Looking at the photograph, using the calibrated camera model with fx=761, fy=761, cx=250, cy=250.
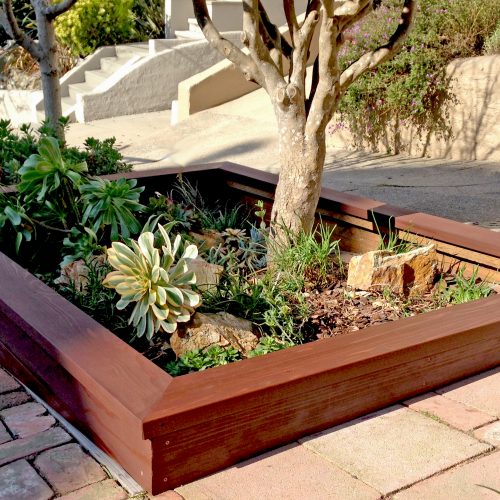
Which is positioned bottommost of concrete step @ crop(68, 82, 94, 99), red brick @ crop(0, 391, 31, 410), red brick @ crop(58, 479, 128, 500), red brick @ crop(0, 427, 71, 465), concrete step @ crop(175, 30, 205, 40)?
red brick @ crop(58, 479, 128, 500)

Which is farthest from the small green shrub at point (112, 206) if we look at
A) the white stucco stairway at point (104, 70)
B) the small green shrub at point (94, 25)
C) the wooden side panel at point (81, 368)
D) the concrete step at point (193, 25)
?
the concrete step at point (193, 25)

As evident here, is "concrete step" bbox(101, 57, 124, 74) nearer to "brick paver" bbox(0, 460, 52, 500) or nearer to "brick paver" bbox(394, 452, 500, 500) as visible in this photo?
"brick paver" bbox(0, 460, 52, 500)

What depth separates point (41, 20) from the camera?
650cm

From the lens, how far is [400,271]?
3889mm

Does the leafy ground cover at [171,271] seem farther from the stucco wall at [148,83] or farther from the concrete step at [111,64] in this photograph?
the concrete step at [111,64]

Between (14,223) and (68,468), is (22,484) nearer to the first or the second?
(68,468)

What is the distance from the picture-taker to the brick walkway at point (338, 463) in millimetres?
2410

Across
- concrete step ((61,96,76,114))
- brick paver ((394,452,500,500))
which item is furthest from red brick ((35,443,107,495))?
concrete step ((61,96,76,114))

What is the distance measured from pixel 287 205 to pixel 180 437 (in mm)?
2086

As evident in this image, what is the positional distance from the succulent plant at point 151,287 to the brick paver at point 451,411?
99cm

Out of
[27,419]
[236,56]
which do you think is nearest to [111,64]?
[236,56]

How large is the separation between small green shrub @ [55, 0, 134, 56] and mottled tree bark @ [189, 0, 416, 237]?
9.95 meters

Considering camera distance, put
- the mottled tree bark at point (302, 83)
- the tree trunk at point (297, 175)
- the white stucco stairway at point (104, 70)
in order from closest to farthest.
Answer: the mottled tree bark at point (302, 83)
the tree trunk at point (297, 175)
the white stucco stairway at point (104, 70)

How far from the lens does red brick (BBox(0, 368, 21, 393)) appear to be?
317cm
